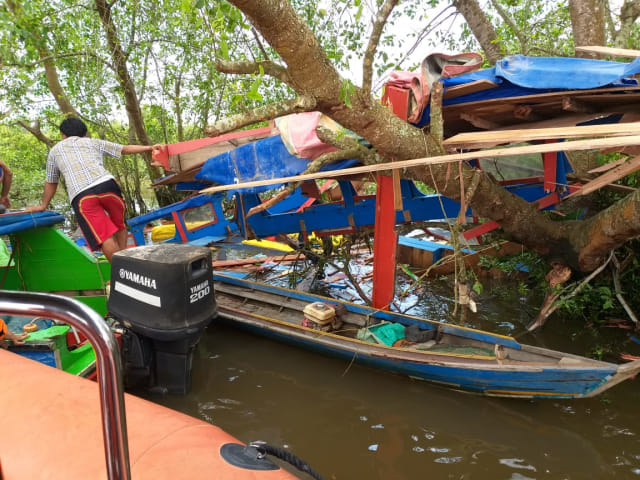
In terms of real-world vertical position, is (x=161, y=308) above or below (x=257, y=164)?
below

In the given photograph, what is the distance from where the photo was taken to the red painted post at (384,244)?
12.6 ft

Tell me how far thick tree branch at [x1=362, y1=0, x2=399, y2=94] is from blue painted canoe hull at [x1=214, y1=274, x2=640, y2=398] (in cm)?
233

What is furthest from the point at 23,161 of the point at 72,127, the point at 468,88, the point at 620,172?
the point at 620,172

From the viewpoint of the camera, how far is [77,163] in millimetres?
3881

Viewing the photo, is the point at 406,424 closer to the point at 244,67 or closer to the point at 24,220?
the point at 244,67

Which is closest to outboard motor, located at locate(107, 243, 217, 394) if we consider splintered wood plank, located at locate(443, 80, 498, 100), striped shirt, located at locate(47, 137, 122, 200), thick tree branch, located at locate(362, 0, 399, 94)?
striped shirt, located at locate(47, 137, 122, 200)

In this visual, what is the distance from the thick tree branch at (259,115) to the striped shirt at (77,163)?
2.09 metres

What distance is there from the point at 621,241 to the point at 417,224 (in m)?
1.99

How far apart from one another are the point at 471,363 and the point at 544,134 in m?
1.98

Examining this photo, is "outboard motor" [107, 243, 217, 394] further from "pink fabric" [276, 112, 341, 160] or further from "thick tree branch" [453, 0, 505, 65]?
"thick tree branch" [453, 0, 505, 65]

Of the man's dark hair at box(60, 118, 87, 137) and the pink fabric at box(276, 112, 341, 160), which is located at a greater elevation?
the man's dark hair at box(60, 118, 87, 137)

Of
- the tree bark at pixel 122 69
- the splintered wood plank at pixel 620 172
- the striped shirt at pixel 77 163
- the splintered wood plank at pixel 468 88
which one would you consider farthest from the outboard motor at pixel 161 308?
the tree bark at pixel 122 69

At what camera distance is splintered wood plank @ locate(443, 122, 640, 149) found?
5.57 feet

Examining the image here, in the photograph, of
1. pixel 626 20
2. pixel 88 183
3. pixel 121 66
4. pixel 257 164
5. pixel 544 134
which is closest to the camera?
pixel 544 134
